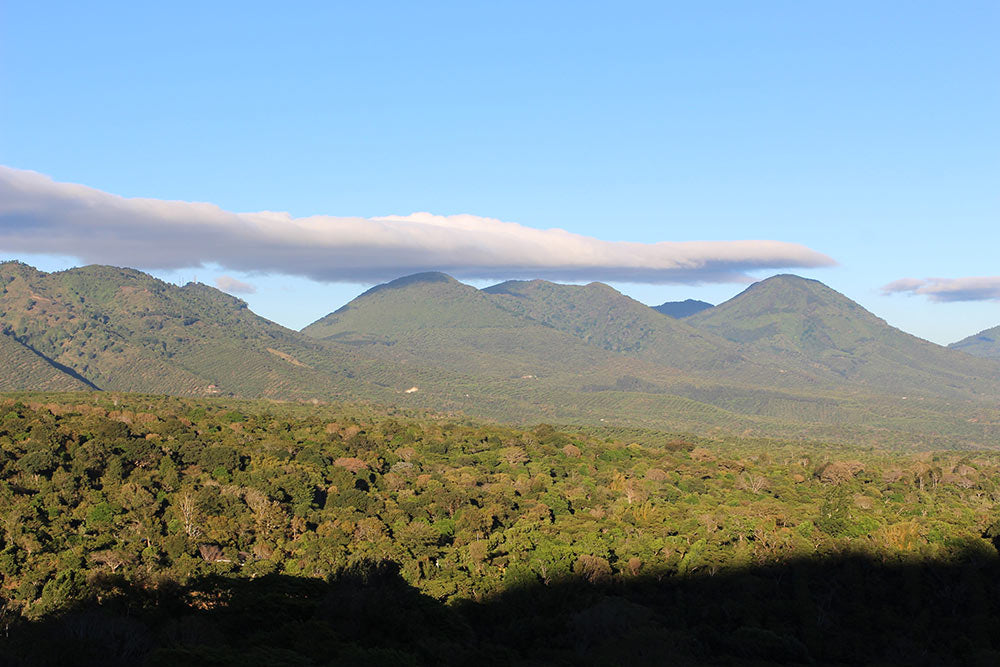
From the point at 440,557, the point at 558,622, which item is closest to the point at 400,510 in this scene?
the point at 440,557

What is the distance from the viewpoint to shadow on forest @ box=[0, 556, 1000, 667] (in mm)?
31875

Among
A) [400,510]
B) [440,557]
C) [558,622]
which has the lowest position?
[440,557]

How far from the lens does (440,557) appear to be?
63.8 metres

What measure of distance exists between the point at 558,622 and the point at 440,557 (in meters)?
16.9

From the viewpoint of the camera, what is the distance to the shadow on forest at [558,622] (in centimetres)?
3188

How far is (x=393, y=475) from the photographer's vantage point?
90.4m

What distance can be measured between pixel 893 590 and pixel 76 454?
2489 inches

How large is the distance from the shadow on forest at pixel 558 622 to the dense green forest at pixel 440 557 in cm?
16

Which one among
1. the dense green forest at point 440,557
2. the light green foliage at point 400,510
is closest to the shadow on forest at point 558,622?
the dense green forest at point 440,557

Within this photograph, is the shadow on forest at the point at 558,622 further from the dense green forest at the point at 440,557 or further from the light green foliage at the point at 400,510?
the light green foliage at the point at 400,510

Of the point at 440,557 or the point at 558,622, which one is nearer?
the point at 558,622

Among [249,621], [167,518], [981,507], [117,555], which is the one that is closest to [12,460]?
[167,518]

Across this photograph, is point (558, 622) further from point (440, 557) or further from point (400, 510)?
point (400, 510)

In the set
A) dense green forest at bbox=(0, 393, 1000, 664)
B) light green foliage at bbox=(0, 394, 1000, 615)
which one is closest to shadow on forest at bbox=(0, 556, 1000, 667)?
dense green forest at bbox=(0, 393, 1000, 664)
